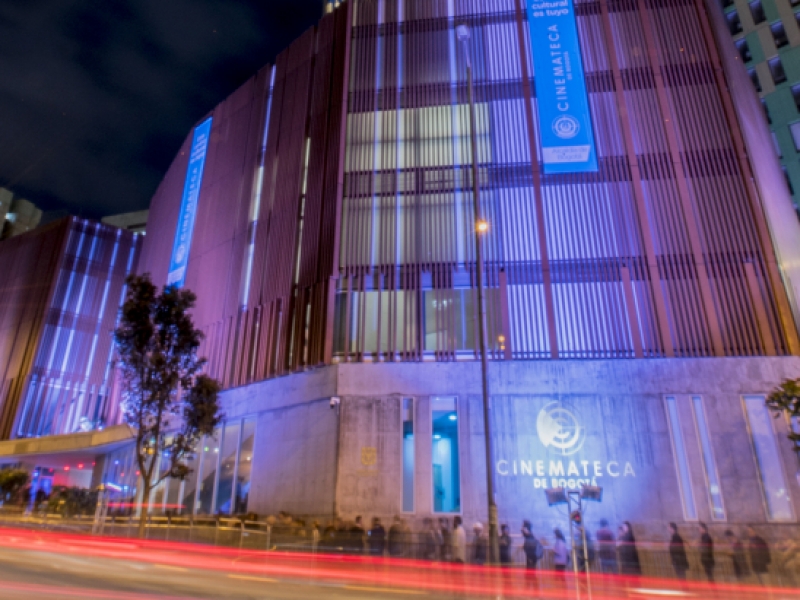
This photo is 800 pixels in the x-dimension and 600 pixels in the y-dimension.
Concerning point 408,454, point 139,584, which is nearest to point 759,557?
point 408,454

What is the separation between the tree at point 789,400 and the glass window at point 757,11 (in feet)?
140

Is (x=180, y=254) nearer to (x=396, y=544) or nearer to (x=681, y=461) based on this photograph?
(x=396, y=544)

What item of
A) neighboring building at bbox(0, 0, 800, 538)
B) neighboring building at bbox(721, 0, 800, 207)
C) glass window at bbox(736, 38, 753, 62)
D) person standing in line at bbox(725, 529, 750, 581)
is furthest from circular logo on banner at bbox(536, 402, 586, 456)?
glass window at bbox(736, 38, 753, 62)

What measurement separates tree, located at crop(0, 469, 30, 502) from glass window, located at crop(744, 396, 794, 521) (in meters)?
45.8

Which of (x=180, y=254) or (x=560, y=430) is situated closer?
(x=560, y=430)

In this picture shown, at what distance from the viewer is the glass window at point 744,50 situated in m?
47.6

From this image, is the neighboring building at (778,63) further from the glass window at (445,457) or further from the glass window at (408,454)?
the glass window at (408,454)

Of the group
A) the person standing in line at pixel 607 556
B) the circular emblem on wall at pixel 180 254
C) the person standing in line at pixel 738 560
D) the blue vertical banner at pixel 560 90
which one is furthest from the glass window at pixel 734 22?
the person standing in line at pixel 607 556

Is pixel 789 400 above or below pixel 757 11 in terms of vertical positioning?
below

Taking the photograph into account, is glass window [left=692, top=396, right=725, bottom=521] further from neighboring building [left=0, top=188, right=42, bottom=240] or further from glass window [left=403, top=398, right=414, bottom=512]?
neighboring building [left=0, top=188, right=42, bottom=240]

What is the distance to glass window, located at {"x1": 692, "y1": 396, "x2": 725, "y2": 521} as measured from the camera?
1959 cm

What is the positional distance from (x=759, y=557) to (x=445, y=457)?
34.0 feet

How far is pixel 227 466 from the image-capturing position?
26.6 meters

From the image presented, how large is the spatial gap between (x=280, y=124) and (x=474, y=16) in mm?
11950
